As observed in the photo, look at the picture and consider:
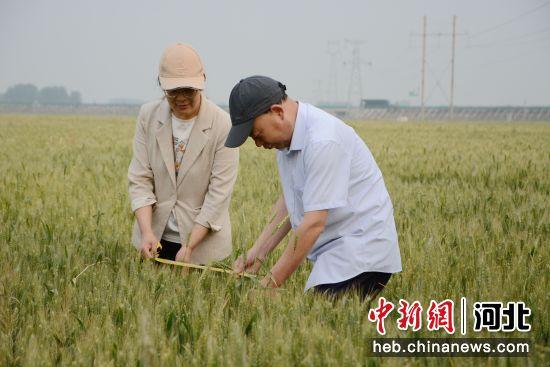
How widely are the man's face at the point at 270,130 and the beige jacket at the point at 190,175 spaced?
3.11ft

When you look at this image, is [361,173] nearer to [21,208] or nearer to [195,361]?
[195,361]

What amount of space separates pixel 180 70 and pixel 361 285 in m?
1.27

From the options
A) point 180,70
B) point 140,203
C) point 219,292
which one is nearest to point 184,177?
point 140,203

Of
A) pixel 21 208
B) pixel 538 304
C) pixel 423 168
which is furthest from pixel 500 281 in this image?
pixel 423 168

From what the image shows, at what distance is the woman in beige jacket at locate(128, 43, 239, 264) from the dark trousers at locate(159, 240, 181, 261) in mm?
20

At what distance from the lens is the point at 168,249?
378 centimetres

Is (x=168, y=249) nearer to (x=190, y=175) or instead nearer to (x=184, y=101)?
(x=190, y=175)

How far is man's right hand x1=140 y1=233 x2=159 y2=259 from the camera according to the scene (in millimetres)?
3352

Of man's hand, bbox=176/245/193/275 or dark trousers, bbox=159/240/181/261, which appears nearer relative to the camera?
man's hand, bbox=176/245/193/275

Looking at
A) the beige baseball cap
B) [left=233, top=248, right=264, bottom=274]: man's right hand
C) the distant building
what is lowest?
the distant building

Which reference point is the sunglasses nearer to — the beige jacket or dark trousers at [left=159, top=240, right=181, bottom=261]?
the beige jacket

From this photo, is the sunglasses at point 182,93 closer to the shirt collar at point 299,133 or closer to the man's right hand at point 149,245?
the man's right hand at point 149,245

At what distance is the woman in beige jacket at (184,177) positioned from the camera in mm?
3529

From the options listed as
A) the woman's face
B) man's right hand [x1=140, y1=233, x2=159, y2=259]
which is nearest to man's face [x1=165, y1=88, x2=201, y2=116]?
the woman's face
